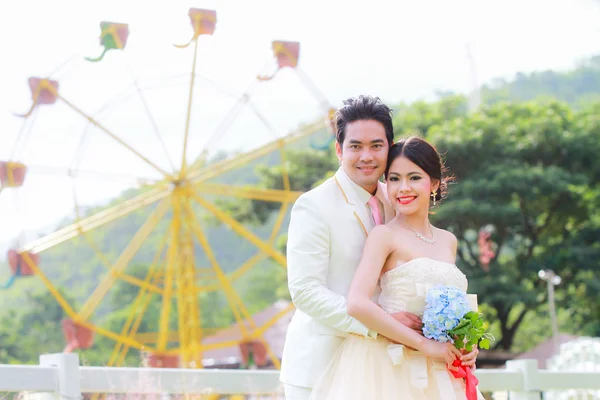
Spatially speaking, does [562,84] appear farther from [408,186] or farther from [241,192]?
[408,186]

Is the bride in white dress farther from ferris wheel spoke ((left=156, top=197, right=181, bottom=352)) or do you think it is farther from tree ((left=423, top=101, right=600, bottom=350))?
tree ((left=423, top=101, right=600, bottom=350))

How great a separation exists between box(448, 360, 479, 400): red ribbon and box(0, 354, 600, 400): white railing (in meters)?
1.24

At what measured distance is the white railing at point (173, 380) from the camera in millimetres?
3377

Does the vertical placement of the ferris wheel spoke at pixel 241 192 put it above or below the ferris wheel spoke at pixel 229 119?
below

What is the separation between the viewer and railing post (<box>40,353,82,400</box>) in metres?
3.42

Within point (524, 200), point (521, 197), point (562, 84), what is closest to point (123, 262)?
point (521, 197)

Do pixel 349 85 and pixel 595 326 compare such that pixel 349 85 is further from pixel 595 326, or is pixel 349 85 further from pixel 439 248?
pixel 439 248

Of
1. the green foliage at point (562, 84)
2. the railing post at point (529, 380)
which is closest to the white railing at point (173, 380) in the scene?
the railing post at point (529, 380)

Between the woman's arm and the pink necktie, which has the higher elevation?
the pink necktie

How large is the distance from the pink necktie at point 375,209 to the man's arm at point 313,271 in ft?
0.68

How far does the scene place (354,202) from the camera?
130 inches

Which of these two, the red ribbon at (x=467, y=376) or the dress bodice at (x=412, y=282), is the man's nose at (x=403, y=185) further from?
the red ribbon at (x=467, y=376)

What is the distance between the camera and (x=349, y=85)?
362 feet

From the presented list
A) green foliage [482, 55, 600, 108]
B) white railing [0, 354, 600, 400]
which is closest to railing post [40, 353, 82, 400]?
white railing [0, 354, 600, 400]
